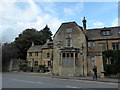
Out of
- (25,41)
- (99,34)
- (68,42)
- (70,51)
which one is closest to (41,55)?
(68,42)

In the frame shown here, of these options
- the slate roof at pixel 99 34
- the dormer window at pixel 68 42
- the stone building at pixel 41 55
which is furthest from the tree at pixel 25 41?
the slate roof at pixel 99 34

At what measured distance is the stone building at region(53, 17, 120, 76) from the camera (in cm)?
2506

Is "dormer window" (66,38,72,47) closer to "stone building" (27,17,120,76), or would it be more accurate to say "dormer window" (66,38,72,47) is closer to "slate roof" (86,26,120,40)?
"stone building" (27,17,120,76)

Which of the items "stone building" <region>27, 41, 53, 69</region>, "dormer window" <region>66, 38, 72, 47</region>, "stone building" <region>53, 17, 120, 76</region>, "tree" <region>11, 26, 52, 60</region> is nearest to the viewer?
"stone building" <region>53, 17, 120, 76</region>

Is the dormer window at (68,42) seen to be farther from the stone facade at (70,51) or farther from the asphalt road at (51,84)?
the asphalt road at (51,84)

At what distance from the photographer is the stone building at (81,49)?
2506 centimetres

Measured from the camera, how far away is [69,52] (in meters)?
26.0

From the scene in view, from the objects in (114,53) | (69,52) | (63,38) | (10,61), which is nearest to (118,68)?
(114,53)

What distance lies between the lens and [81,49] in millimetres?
25844

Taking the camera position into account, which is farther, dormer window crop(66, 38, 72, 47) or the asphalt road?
dormer window crop(66, 38, 72, 47)

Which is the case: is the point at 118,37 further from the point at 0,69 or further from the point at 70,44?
the point at 0,69

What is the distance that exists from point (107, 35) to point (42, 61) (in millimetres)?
24346

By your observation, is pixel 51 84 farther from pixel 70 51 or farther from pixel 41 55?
pixel 41 55

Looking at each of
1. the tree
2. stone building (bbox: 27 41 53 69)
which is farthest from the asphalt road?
the tree
